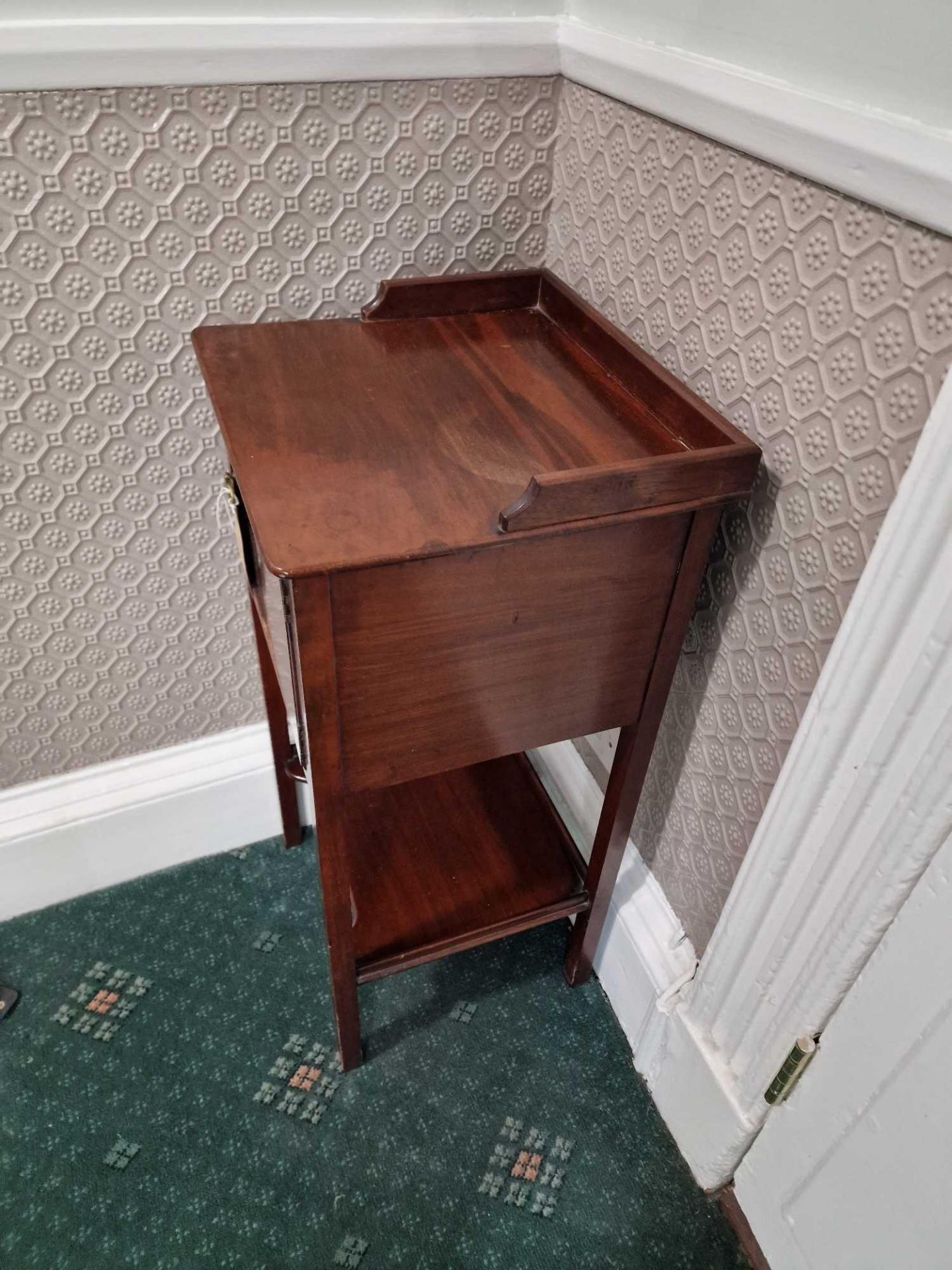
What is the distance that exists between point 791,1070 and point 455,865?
44 centimetres

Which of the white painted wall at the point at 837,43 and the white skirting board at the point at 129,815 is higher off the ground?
the white painted wall at the point at 837,43

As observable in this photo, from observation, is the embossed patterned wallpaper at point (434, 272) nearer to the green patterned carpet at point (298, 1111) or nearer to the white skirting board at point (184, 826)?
the white skirting board at point (184, 826)

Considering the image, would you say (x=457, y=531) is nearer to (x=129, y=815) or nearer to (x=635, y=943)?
(x=635, y=943)

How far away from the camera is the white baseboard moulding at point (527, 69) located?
55 cm

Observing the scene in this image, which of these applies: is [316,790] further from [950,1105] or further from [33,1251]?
[33,1251]

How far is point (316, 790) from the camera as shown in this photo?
731 mm

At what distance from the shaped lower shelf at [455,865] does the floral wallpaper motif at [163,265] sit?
38 centimetres

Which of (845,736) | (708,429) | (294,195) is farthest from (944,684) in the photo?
(294,195)

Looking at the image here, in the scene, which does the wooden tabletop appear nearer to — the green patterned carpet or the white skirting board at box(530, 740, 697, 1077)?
the white skirting board at box(530, 740, 697, 1077)

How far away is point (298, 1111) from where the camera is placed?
41.3 inches

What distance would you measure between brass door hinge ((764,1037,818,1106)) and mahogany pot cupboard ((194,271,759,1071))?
0.27 metres

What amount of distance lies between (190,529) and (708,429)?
640mm

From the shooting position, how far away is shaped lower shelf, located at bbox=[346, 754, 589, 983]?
3.27 ft

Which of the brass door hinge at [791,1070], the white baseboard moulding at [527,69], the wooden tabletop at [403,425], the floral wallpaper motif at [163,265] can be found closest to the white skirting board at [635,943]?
the brass door hinge at [791,1070]
